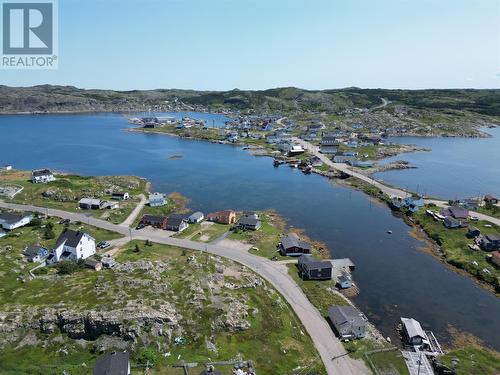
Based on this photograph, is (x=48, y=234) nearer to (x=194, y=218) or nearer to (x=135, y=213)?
(x=135, y=213)

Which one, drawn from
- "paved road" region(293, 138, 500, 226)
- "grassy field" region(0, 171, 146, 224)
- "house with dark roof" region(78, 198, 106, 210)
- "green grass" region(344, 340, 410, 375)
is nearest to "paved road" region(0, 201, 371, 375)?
"green grass" region(344, 340, 410, 375)

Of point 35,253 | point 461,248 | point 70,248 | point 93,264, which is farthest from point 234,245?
point 461,248

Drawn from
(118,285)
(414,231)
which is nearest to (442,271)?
(414,231)

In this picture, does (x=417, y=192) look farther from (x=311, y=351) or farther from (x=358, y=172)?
(x=311, y=351)

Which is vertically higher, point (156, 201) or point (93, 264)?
point (156, 201)

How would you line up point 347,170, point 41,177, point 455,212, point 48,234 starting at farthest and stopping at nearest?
point 347,170
point 41,177
point 455,212
point 48,234

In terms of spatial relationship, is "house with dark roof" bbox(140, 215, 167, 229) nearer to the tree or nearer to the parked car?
the parked car

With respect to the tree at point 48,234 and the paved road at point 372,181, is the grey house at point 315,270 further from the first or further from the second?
the tree at point 48,234
